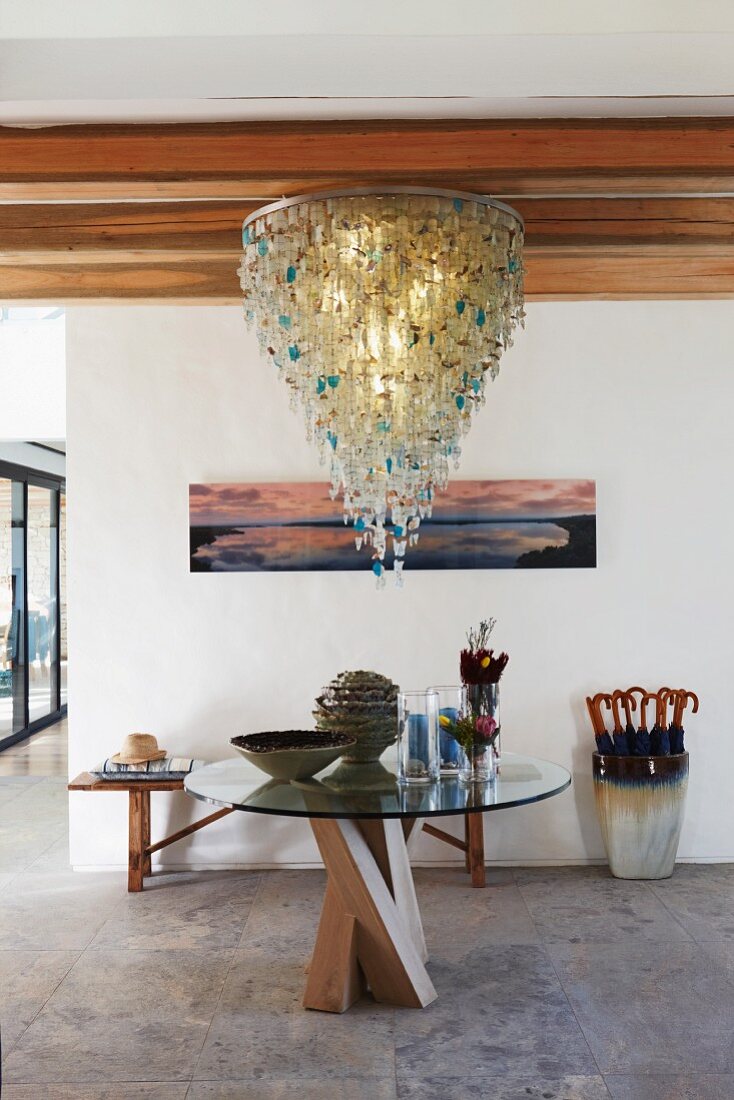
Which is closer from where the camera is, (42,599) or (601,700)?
(601,700)

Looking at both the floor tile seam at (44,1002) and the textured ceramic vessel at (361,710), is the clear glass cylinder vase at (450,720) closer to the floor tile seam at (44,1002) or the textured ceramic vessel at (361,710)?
the textured ceramic vessel at (361,710)

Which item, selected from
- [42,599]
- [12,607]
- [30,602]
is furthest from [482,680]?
[42,599]

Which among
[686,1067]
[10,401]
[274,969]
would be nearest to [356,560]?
[274,969]

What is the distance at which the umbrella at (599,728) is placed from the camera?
14.9 ft

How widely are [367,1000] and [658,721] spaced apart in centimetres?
197

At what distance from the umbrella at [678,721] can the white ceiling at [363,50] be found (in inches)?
107

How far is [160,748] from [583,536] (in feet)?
7.22

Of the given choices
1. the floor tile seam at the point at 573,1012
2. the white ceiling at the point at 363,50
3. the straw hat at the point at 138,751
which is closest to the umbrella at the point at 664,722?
the floor tile seam at the point at 573,1012

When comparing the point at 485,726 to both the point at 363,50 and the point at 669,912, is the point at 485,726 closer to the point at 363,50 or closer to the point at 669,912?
the point at 669,912

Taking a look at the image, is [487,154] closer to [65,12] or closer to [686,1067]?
[65,12]

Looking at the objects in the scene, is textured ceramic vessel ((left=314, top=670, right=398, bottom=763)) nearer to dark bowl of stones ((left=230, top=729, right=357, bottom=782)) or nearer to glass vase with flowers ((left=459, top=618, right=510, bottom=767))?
dark bowl of stones ((left=230, top=729, right=357, bottom=782))

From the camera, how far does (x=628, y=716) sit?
455cm

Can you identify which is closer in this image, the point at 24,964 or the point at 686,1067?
the point at 686,1067

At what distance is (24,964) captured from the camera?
3.68 m
